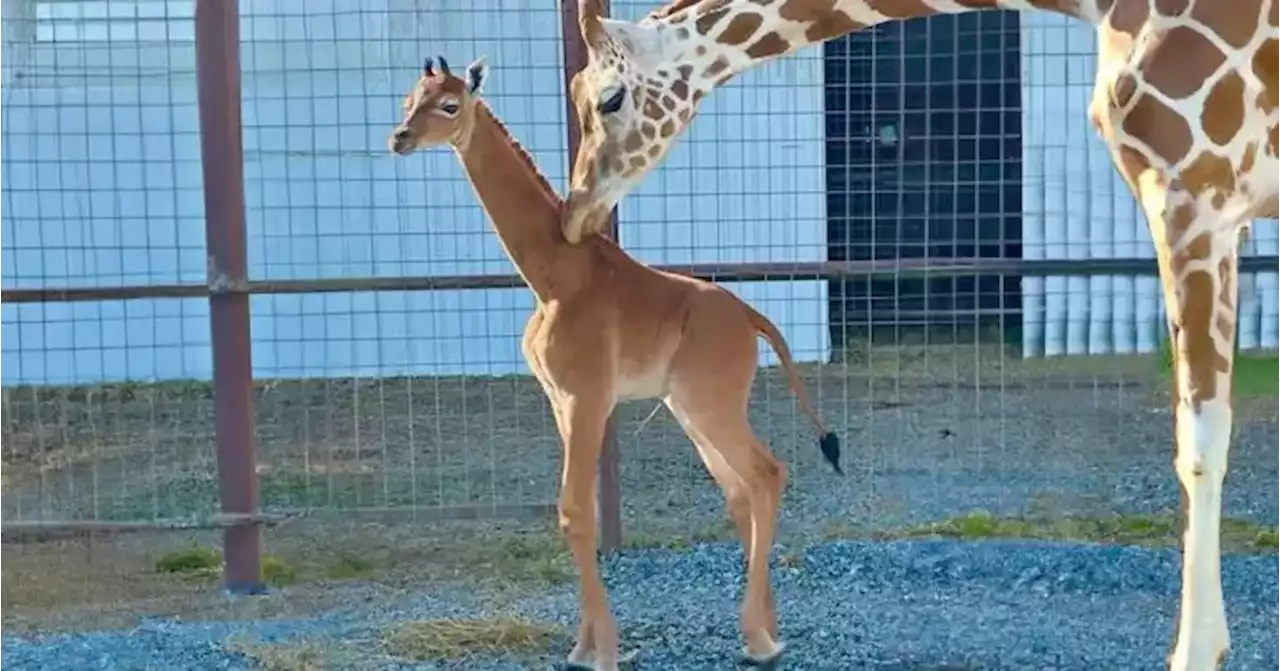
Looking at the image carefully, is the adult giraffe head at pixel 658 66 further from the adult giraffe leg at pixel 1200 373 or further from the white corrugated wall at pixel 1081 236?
the white corrugated wall at pixel 1081 236

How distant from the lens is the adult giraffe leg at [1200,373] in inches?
143

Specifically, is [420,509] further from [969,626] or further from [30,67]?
[30,67]

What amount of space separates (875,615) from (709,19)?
2.30 meters

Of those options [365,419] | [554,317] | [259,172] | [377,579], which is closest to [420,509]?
[377,579]

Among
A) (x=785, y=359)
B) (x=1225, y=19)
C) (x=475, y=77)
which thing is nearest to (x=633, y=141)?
(x=475, y=77)

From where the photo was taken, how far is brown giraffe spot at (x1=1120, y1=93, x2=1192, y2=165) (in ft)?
11.9

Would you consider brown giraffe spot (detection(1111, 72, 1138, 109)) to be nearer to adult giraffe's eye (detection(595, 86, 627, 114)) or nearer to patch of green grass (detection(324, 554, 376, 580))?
adult giraffe's eye (detection(595, 86, 627, 114))

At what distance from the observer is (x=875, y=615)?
5.61 m

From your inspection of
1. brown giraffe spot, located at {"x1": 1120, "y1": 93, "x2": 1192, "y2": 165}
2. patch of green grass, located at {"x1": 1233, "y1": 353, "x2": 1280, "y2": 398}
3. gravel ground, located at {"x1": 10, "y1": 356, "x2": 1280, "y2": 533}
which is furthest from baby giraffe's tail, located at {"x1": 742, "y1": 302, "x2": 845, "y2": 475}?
patch of green grass, located at {"x1": 1233, "y1": 353, "x2": 1280, "y2": 398}

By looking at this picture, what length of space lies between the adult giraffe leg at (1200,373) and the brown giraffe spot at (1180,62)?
0.24 metres

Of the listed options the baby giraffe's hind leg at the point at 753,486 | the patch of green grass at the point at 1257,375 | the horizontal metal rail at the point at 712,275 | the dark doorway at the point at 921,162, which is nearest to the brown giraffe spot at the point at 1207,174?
the baby giraffe's hind leg at the point at 753,486

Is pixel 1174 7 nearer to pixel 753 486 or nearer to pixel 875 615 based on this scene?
pixel 753 486

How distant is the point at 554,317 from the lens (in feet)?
15.2

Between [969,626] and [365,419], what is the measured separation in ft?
17.3
